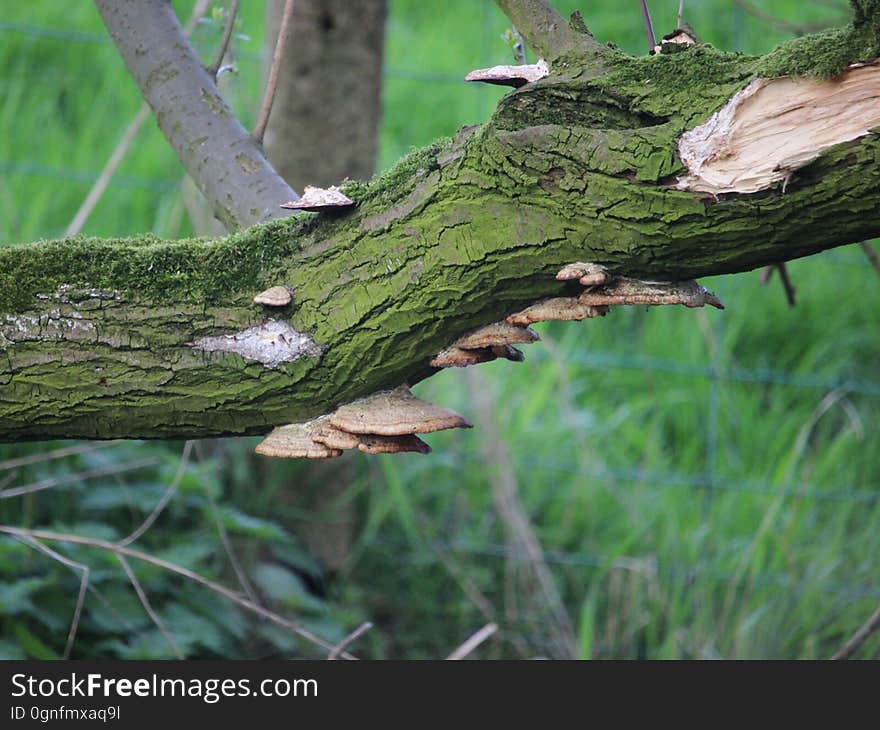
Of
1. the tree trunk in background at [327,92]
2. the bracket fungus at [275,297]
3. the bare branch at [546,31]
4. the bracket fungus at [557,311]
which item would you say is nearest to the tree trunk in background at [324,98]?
the tree trunk in background at [327,92]

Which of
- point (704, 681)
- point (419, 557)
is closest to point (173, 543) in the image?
point (419, 557)

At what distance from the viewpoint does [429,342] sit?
4.10ft

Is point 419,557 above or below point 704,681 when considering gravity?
above

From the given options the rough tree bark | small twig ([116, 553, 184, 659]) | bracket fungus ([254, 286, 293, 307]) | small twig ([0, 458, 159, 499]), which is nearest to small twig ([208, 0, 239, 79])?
the rough tree bark

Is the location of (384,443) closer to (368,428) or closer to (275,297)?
(368,428)

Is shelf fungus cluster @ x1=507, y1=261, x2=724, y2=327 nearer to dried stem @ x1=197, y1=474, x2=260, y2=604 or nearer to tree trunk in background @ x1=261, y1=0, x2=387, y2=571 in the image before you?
dried stem @ x1=197, y1=474, x2=260, y2=604

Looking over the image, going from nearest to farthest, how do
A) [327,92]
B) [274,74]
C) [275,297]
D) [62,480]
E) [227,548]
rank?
[275,297] < [274,74] < [227,548] < [62,480] < [327,92]

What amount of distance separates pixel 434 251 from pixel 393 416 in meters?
0.22

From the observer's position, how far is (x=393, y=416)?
4.15 feet

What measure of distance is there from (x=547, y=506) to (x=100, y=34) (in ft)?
8.70

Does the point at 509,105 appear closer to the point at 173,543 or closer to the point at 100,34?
the point at 173,543

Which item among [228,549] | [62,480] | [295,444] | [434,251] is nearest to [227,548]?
[228,549]

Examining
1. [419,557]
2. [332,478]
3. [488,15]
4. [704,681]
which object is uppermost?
[488,15]

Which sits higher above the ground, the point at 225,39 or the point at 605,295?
the point at 225,39
